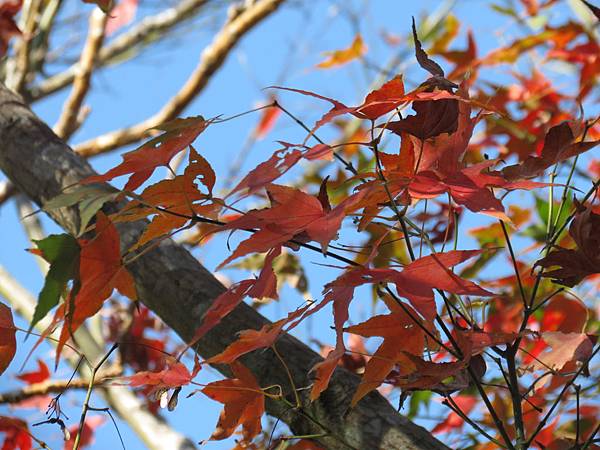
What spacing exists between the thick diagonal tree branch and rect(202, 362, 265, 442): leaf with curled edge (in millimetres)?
25

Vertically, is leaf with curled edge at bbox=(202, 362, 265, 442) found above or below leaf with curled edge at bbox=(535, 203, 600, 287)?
below

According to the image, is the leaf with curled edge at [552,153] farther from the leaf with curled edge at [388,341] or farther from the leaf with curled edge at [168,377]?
the leaf with curled edge at [168,377]

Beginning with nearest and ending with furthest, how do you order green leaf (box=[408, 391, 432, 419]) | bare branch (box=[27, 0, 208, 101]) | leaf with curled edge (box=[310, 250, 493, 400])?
1. leaf with curled edge (box=[310, 250, 493, 400])
2. green leaf (box=[408, 391, 432, 419])
3. bare branch (box=[27, 0, 208, 101])

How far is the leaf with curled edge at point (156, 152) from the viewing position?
0.57 meters

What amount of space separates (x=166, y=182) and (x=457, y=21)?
52.1 inches

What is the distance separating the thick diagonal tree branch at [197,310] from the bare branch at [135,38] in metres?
1.04

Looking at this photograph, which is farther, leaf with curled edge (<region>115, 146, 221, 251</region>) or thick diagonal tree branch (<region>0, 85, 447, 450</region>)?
thick diagonal tree branch (<region>0, 85, 447, 450</region>)

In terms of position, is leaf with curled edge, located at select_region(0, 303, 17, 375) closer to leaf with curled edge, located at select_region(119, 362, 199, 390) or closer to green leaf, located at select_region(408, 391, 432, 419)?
leaf with curled edge, located at select_region(119, 362, 199, 390)

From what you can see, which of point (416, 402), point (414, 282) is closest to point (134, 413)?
point (416, 402)

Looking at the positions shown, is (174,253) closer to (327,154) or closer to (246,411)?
(246,411)

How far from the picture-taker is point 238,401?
634 millimetres

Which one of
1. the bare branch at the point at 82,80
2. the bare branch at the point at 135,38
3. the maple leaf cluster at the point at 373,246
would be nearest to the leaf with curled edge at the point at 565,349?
the maple leaf cluster at the point at 373,246

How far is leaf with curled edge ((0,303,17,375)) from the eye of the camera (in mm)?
617

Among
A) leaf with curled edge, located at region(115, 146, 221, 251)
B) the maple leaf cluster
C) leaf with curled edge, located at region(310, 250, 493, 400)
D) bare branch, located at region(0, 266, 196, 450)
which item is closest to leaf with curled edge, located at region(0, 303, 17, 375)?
the maple leaf cluster
